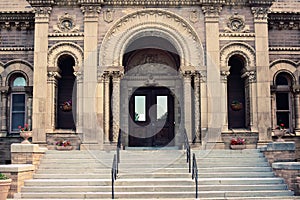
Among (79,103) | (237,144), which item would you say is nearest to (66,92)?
(79,103)

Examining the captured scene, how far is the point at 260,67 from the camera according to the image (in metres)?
18.4

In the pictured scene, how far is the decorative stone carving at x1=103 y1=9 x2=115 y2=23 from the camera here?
1845 centimetres

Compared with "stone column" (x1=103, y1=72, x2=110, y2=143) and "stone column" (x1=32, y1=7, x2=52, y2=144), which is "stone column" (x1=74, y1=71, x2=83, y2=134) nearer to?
"stone column" (x1=103, y1=72, x2=110, y2=143)

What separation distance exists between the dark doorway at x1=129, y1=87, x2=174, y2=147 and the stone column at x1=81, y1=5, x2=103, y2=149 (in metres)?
3.31

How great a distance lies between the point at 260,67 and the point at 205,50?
2425mm

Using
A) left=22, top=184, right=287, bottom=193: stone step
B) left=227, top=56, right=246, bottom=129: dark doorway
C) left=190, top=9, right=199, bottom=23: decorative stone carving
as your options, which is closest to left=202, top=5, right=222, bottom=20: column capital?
left=190, top=9, right=199, bottom=23: decorative stone carving

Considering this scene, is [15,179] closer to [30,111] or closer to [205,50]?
[30,111]

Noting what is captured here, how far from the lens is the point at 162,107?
836 inches

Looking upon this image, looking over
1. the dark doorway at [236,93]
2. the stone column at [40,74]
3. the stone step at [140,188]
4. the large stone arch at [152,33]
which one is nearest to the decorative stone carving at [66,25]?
the stone column at [40,74]

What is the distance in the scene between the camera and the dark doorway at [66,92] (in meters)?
19.8

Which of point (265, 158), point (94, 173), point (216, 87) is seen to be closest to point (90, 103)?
point (94, 173)

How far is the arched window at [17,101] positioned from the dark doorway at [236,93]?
9.43 metres

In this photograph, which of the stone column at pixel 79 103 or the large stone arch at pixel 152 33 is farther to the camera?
the large stone arch at pixel 152 33

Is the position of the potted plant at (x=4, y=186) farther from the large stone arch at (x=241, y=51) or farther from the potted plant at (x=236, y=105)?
the potted plant at (x=236, y=105)
